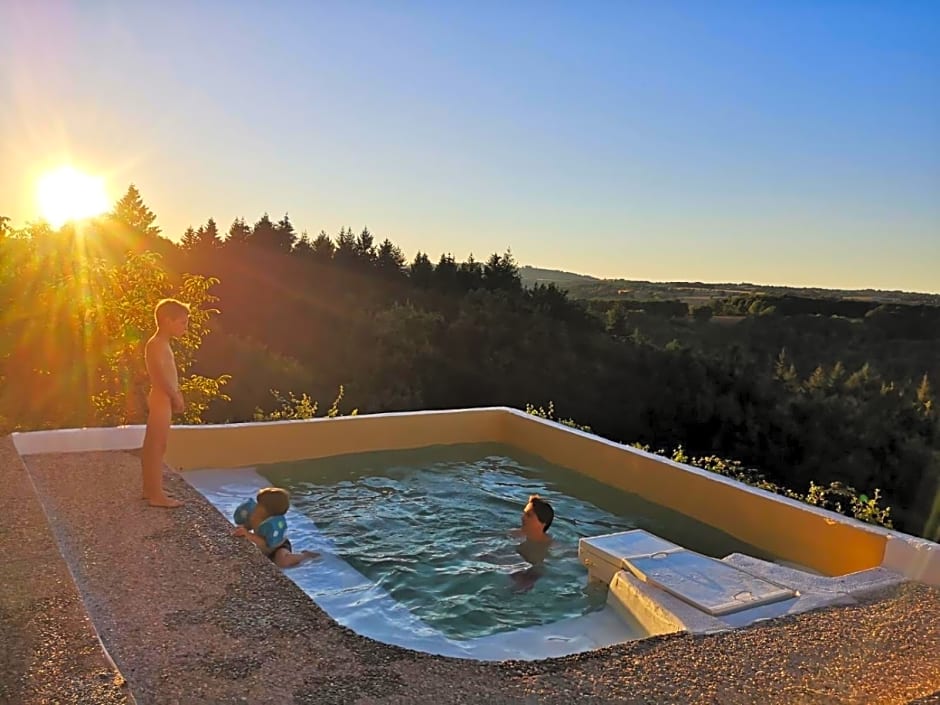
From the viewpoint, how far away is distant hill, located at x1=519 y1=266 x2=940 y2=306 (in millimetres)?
21938

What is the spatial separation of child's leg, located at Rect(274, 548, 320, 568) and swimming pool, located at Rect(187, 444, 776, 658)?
0.08 m

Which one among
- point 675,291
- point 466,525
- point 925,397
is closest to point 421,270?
point 675,291

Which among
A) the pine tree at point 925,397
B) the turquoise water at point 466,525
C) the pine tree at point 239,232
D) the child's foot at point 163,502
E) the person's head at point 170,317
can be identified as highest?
the pine tree at point 239,232

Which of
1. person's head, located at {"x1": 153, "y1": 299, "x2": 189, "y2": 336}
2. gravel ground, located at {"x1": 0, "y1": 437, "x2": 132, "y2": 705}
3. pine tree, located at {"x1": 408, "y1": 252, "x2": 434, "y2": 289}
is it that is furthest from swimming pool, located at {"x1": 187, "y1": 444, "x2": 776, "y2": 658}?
pine tree, located at {"x1": 408, "y1": 252, "x2": 434, "y2": 289}

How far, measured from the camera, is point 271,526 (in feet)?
14.9

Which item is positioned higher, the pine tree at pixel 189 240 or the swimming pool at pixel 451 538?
the pine tree at pixel 189 240

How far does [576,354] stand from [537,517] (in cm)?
1543

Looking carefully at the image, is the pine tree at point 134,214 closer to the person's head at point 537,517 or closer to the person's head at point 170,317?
the person's head at point 170,317

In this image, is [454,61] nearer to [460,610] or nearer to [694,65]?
[694,65]

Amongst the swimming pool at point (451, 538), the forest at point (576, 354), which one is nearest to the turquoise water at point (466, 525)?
the swimming pool at point (451, 538)

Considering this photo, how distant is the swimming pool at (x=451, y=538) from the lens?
386 cm

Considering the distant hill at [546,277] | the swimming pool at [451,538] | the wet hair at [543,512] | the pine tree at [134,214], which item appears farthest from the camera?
the distant hill at [546,277]

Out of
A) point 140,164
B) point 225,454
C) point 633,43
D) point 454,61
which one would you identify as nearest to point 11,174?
point 140,164

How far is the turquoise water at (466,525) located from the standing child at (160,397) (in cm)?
121
